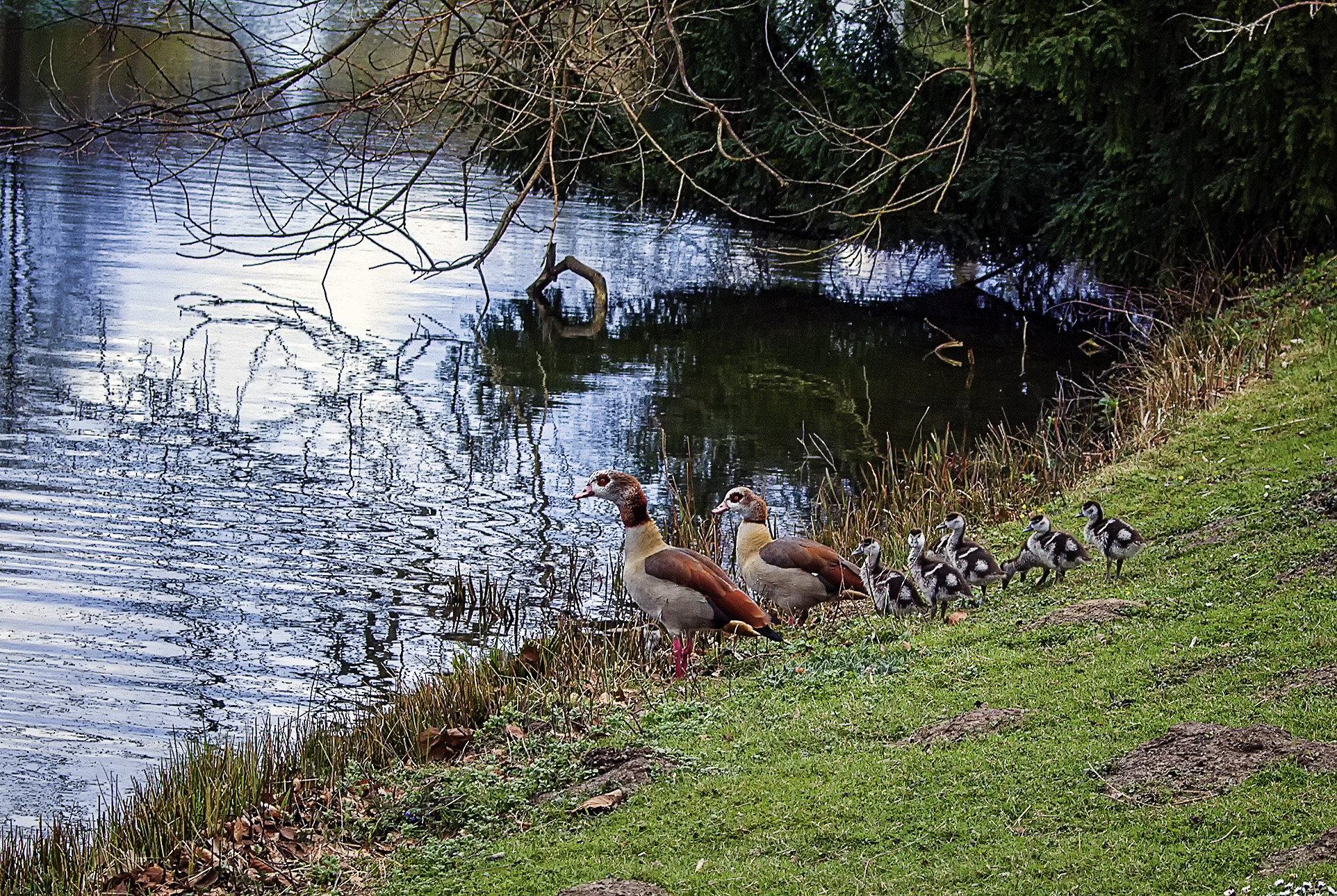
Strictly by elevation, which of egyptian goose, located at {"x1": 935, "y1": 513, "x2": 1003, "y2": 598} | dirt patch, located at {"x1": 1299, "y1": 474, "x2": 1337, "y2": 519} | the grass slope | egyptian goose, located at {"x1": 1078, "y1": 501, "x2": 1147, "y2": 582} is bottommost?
the grass slope

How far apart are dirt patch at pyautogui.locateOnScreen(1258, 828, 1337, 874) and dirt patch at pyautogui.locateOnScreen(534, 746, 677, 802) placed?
9.95 feet

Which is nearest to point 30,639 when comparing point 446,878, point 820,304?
point 446,878

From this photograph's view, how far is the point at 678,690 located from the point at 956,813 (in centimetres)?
297

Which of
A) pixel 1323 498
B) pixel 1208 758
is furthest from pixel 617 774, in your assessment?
pixel 1323 498

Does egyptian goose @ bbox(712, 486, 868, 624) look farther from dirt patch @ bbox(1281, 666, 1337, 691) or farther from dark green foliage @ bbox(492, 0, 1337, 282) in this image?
dark green foliage @ bbox(492, 0, 1337, 282)

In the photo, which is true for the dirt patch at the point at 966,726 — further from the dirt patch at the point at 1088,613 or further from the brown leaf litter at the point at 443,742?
the brown leaf litter at the point at 443,742

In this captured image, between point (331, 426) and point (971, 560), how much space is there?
1071 centimetres

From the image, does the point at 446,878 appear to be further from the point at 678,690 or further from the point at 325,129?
the point at 325,129

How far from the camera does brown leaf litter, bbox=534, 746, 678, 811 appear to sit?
280 inches

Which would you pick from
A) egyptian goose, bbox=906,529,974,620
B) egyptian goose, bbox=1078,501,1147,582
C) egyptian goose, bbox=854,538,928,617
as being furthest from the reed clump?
egyptian goose, bbox=1078,501,1147,582

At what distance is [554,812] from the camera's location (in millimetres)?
7016

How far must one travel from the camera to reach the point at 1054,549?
934 cm

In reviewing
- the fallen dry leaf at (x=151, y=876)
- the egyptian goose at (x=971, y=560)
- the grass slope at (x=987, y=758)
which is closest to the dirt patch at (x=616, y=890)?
the grass slope at (x=987, y=758)

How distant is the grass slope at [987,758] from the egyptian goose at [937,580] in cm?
22
